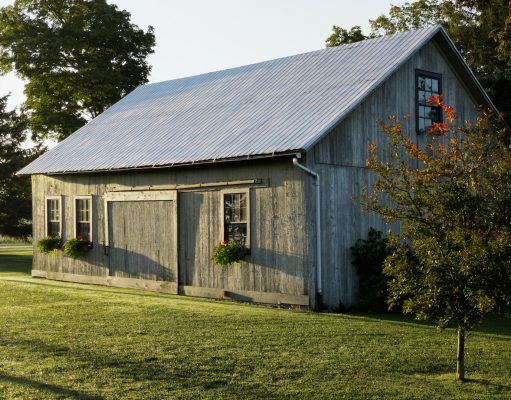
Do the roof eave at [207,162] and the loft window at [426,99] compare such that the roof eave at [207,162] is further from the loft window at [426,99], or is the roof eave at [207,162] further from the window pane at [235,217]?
the loft window at [426,99]

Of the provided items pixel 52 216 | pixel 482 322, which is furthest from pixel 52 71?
pixel 482 322

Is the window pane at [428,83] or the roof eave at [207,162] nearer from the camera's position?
the roof eave at [207,162]

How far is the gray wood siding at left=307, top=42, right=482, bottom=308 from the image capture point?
1691 cm

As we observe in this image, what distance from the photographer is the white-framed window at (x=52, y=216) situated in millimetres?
24516

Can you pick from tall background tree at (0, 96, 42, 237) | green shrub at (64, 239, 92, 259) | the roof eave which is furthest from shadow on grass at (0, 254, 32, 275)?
the roof eave

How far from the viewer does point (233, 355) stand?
10992mm

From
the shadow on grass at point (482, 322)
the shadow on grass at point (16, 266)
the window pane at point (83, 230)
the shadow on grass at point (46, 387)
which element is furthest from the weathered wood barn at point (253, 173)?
the shadow on grass at point (46, 387)

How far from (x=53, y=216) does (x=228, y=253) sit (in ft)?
30.0

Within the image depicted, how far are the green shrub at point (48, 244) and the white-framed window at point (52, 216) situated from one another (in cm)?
28

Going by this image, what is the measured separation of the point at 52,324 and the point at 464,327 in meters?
7.87

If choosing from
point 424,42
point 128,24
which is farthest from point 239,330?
point 128,24

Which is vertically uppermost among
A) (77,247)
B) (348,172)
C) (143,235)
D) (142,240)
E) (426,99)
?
(426,99)

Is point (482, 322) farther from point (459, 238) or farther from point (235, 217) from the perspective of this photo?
point (459, 238)

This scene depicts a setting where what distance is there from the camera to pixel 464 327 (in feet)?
30.8
